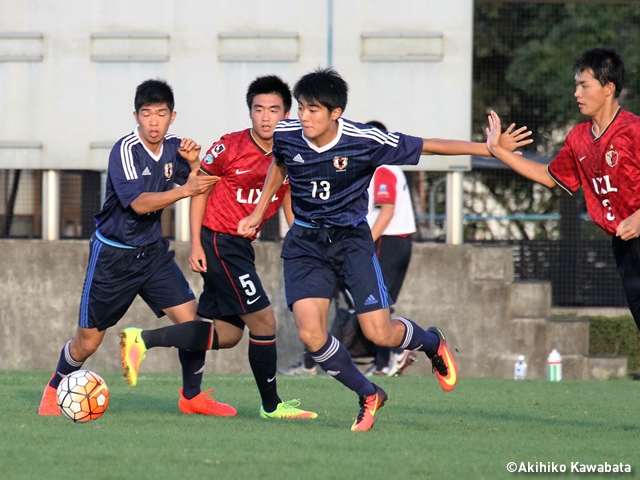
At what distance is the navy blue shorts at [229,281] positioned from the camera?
7.17 m

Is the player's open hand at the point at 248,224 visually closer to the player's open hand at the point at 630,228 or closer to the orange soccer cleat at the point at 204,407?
the orange soccer cleat at the point at 204,407

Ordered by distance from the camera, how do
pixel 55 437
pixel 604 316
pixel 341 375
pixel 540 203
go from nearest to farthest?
pixel 55 437, pixel 341 375, pixel 604 316, pixel 540 203

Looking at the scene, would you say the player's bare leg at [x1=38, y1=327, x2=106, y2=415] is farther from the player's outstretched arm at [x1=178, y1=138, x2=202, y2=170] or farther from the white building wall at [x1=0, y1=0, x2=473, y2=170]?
the white building wall at [x1=0, y1=0, x2=473, y2=170]

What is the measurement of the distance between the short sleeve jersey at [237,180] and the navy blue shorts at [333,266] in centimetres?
93

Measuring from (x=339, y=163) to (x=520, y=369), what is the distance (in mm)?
6120

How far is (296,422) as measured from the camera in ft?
22.1

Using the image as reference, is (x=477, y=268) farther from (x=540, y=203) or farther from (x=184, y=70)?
(x=540, y=203)

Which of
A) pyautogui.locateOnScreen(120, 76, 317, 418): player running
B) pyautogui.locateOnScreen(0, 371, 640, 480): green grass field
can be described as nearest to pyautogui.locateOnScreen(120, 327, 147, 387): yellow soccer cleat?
pyautogui.locateOnScreen(120, 76, 317, 418): player running

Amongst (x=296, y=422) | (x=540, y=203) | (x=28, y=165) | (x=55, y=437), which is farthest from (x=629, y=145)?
(x=540, y=203)

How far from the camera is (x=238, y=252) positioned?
7.32m

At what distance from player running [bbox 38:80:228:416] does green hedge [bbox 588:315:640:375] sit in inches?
308

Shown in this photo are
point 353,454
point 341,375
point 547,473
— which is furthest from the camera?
point 341,375

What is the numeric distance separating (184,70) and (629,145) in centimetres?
759

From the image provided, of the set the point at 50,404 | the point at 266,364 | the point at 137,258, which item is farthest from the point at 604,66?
the point at 50,404
